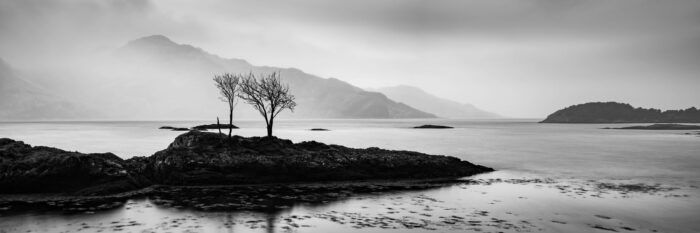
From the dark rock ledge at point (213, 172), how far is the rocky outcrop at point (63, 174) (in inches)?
1.6

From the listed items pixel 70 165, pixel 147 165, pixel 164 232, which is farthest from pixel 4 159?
pixel 164 232

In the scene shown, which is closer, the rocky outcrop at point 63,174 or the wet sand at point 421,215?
the wet sand at point 421,215

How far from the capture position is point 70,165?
2198 cm

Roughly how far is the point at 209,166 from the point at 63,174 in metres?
7.12

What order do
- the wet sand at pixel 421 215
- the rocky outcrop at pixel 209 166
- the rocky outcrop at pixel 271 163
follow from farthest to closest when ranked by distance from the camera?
the rocky outcrop at pixel 271 163 → the rocky outcrop at pixel 209 166 → the wet sand at pixel 421 215

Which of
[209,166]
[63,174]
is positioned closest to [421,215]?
[209,166]

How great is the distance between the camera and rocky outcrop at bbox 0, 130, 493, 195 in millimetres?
21703

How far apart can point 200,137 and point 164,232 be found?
16.1 m

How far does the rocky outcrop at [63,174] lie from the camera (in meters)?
21.4

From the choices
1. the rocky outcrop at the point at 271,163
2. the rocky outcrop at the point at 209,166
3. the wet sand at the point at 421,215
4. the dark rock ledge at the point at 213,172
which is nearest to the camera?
the wet sand at the point at 421,215

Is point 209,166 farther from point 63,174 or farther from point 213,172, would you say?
point 63,174

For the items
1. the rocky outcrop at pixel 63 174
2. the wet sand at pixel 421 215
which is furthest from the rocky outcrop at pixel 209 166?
the wet sand at pixel 421 215

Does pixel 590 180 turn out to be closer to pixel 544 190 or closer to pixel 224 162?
pixel 544 190

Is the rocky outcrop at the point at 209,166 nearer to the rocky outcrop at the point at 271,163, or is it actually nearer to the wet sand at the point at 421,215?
the rocky outcrop at the point at 271,163
